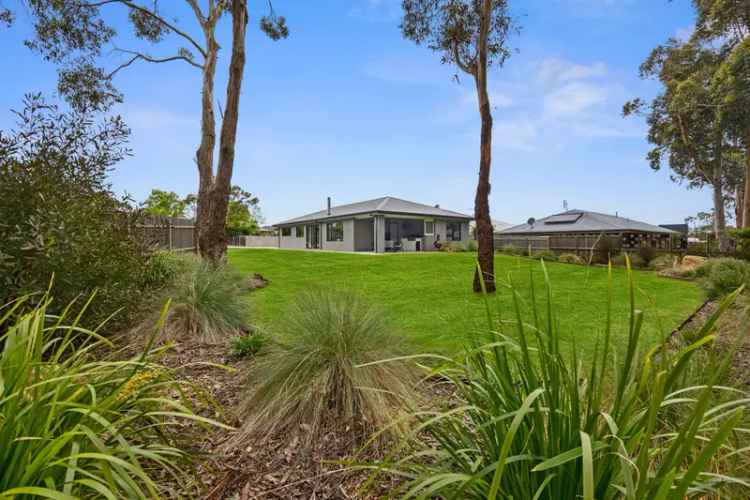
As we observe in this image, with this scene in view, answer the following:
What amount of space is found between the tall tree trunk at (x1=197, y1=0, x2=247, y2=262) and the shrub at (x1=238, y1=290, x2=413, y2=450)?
578cm

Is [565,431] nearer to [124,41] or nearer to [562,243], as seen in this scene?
[124,41]

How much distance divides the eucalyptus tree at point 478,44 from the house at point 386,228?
1189cm

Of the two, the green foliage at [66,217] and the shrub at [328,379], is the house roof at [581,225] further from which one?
the green foliage at [66,217]

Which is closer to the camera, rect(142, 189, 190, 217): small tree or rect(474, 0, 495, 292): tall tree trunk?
rect(474, 0, 495, 292): tall tree trunk

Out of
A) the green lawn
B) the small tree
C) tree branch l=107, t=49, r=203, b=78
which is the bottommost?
the green lawn

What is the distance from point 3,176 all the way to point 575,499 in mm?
4566

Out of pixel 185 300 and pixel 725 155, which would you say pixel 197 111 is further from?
pixel 725 155

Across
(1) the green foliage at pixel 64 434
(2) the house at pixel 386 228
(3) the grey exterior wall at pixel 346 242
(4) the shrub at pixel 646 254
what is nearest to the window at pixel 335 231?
(2) the house at pixel 386 228

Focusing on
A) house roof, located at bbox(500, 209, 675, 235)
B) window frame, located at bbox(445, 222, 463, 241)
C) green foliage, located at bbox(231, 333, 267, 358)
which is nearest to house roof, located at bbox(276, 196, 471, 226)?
window frame, located at bbox(445, 222, 463, 241)

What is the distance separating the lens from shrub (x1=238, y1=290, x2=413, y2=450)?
7.82ft

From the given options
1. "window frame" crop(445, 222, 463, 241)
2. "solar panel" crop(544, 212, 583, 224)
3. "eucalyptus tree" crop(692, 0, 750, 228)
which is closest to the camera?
"eucalyptus tree" crop(692, 0, 750, 228)

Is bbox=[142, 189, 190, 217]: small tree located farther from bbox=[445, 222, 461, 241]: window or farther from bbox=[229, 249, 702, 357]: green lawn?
bbox=[229, 249, 702, 357]: green lawn

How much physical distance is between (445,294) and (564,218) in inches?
926

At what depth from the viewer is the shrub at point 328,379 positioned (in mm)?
2385
